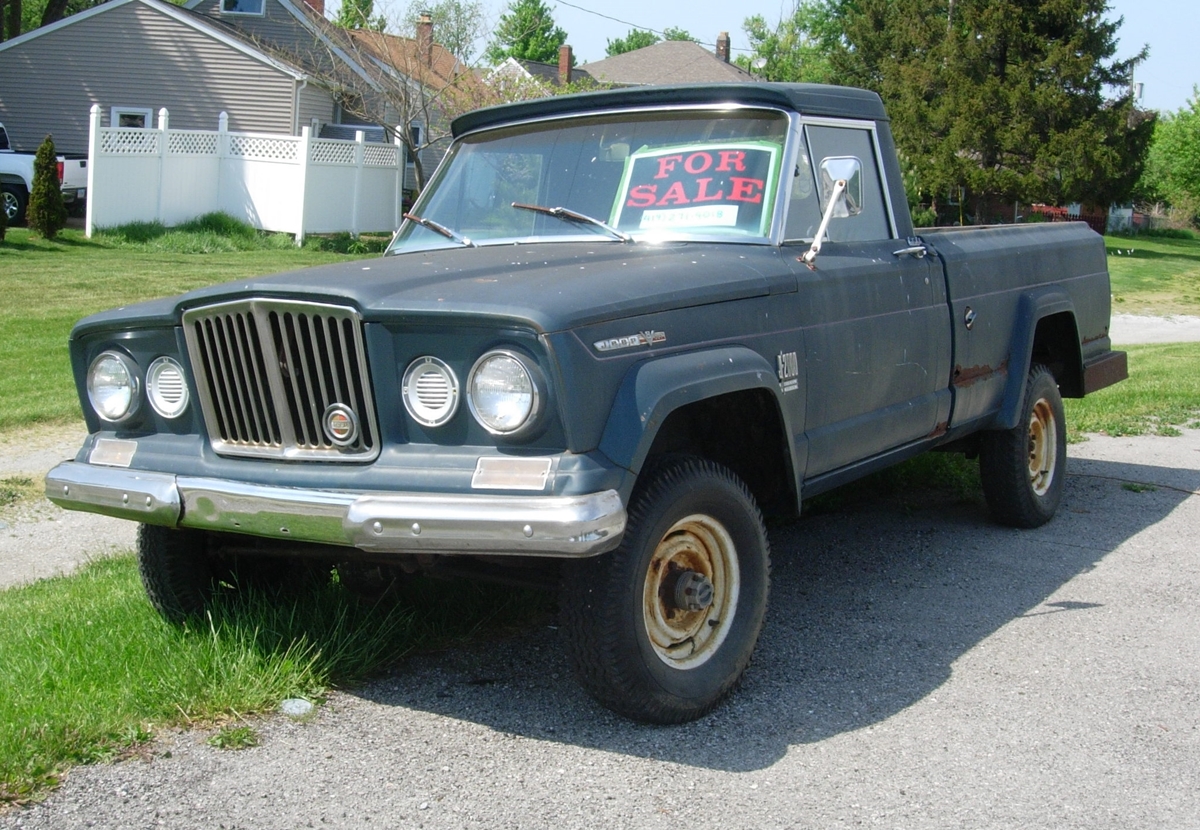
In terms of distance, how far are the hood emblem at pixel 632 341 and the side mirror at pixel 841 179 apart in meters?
1.21

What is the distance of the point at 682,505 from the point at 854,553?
8.16 feet

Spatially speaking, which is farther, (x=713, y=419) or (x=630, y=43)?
(x=630, y=43)

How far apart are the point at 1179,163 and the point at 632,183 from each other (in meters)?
66.3

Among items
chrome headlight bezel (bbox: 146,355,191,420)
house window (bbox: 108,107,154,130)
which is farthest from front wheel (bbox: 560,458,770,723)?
house window (bbox: 108,107,154,130)

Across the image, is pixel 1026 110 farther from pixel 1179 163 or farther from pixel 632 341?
pixel 632 341

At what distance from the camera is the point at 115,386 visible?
170 inches

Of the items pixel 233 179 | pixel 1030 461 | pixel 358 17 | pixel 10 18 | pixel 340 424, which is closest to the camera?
pixel 340 424

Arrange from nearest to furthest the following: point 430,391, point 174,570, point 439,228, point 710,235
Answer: point 430,391 → point 174,570 → point 710,235 → point 439,228

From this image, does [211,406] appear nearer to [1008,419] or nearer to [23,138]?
[1008,419]

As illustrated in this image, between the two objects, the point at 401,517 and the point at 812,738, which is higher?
the point at 401,517

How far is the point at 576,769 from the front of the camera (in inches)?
143

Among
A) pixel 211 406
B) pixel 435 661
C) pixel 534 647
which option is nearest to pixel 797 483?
pixel 534 647

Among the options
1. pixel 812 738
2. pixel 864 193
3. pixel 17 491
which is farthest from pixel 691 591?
pixel 17 491

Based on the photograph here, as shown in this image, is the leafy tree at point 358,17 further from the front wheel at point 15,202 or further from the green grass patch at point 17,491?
the green grass patch at point 17,491
